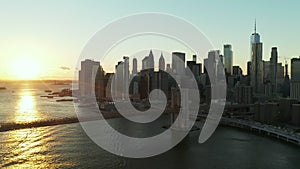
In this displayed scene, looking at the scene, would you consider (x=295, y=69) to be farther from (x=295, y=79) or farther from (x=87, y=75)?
(x=87, y=75)

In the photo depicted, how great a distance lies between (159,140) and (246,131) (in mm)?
5330

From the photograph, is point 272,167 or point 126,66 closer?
point 272,167

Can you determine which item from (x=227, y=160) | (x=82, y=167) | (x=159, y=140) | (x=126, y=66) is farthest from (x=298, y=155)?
(x=126, y=66)

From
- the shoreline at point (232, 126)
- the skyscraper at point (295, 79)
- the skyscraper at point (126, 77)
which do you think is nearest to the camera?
the shoreline at point (232, 126)

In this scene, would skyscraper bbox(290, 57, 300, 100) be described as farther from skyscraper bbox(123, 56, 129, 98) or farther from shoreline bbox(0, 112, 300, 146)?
skyscraper bbox(123, 56, 129, 98)

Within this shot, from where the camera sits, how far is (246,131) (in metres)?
13.5

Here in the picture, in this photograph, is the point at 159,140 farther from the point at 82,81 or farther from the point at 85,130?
the point at 82,81

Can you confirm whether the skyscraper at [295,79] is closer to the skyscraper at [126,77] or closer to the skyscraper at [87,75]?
the skyscraper at [126,77]

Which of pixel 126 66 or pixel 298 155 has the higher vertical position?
pixel 126 66

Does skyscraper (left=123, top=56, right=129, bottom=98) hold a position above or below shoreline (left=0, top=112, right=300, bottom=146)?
above

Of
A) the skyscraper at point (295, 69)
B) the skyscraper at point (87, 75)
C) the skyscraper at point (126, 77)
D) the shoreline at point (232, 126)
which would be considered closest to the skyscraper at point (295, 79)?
the skyscraper at point (295, 69)

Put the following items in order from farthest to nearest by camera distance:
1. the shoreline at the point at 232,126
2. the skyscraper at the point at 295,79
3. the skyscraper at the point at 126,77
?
the skyscraper at the point at 126,77
the skyscraper at the point at 295,79
the shoreline at the point at 232,126

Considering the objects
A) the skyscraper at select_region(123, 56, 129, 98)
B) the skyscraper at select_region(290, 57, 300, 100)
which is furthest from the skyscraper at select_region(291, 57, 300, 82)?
the skyscraper at select_region(123, 56, 129, 98)

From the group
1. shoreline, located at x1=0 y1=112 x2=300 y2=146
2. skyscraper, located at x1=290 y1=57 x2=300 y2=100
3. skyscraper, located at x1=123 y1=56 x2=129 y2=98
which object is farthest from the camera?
skyscraper, located at x1=123 y1=56 x2=129 y2=98
